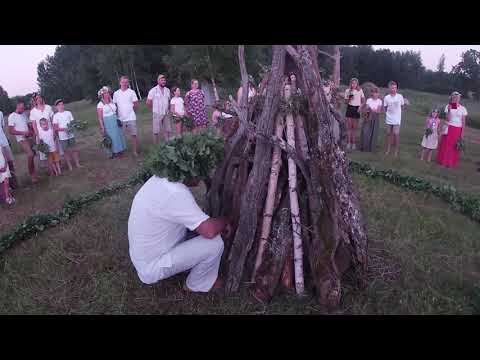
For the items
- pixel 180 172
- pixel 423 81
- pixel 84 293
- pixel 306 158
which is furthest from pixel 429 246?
pixel 423 81

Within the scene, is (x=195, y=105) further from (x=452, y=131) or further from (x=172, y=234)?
(x=172, y=234)

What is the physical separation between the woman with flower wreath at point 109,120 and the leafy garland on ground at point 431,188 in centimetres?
639

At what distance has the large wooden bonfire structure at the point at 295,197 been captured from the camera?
3947 mm

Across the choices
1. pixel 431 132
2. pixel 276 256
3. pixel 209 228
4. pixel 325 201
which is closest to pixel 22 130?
pixel 209 228

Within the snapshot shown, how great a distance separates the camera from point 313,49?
4000mm

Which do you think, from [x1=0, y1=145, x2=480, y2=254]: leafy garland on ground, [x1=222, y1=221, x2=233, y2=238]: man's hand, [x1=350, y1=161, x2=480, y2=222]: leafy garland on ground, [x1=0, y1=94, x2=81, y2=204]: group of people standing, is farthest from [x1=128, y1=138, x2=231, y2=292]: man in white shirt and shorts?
[x1=0, y1=94, x2=81, y2=204]: group of people standing

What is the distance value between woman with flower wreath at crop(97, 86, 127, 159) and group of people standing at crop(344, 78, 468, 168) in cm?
650

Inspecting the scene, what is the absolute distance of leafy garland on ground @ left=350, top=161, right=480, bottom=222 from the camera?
21.3 ft

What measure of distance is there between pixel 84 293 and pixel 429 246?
4.76 meters

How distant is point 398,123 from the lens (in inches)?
402

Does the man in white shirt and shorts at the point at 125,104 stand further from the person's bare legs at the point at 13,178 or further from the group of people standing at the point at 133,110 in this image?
the person's bare legs at the point at 13,178

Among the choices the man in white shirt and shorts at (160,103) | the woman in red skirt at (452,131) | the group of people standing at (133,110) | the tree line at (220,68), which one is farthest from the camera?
the tree line at (220,68)

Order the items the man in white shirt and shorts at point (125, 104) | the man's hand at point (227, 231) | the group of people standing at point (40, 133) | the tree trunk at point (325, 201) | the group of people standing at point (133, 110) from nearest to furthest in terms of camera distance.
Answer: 1. the tree trunk at point (325, 201)
2. the man's hand at point (227, 231)
3. the group of people standing at point (40, 133)
4. the group of people standing at point (133, 110)
5. the man in white shirt and shorts at point (125, 104)

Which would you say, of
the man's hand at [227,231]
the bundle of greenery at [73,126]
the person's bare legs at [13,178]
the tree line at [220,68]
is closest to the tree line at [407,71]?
the tree line at [220,68]
